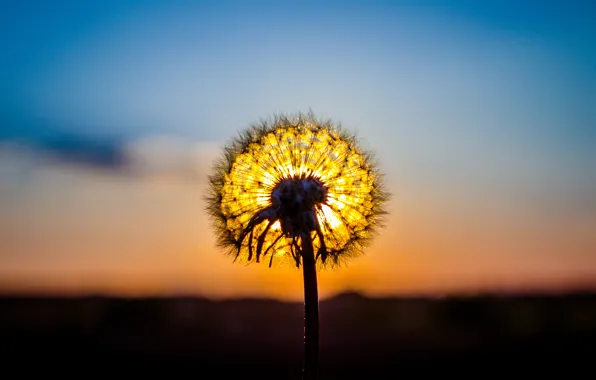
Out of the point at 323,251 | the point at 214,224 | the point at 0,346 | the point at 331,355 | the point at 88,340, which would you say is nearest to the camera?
the point at 323,251

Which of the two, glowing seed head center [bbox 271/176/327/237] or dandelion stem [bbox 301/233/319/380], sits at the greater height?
glowing seed head center [bbox 271/176/327/237]

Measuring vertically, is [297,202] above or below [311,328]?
above

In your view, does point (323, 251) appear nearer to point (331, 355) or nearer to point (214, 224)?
point (214, 224)

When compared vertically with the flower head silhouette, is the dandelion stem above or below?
below

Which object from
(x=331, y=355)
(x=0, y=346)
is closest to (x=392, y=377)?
(x=331, y=355)

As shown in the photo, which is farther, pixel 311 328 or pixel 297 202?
pixel 297 202

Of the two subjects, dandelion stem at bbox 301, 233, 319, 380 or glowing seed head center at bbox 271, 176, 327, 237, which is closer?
dandelion stem at bbox 301, 233, 319, 380
